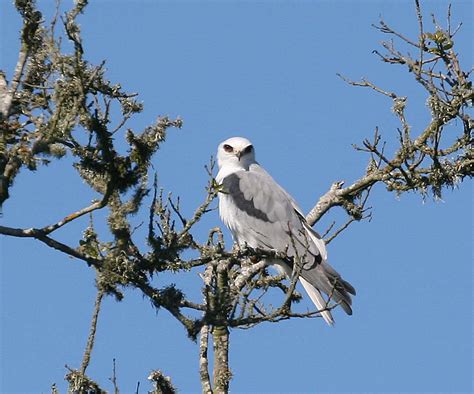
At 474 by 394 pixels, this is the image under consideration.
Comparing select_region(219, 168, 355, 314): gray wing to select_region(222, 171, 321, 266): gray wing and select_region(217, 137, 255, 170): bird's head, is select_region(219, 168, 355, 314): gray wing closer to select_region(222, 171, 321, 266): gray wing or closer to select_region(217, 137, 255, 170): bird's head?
select_region(222, 171, 321, 266): gray wing

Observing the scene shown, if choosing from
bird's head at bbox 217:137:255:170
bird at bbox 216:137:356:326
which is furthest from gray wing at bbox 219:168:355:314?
bird's head at bbox 217:137:255:170

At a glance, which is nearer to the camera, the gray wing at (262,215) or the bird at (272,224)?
the bird at (272,224)

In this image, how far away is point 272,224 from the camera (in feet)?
→ 23.7

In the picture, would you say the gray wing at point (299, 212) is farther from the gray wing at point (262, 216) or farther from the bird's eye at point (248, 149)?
the bird's eye at point (248, 149)

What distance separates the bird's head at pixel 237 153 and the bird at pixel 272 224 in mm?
161

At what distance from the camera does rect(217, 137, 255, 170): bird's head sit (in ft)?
26.8

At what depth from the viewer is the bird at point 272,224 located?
665 centimetres

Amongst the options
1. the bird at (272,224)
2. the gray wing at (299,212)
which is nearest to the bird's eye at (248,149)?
the gray wing at (299,212)

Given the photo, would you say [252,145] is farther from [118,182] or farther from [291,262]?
[118,182]

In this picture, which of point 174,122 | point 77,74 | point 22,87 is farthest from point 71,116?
point 22,87

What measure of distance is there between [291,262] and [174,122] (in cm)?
259

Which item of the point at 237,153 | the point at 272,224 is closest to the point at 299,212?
the point at 272,224

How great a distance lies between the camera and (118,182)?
4191 millimetres

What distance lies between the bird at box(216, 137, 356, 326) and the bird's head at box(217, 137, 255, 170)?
16 cm
